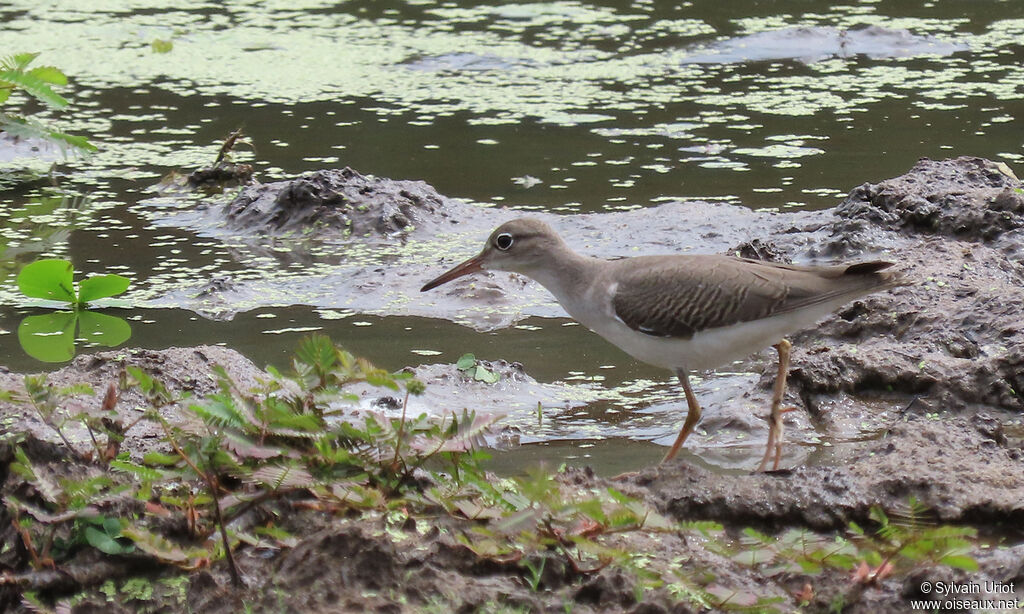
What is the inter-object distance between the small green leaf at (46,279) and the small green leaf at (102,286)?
8cm

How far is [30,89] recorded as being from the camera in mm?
7965

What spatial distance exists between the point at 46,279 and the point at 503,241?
2.63 meters

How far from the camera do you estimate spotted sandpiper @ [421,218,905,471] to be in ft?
14.5

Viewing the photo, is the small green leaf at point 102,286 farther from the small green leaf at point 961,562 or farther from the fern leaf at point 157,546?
the small green leaf at point 961,562

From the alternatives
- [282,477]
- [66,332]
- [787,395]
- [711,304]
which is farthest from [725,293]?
[66,332]

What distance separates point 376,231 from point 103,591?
14.3 ft

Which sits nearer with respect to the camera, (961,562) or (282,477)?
(961,562)

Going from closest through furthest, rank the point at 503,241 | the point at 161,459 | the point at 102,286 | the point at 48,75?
the point at 161,459, the point at 503,241, the point at 102,286, the point at 48,75

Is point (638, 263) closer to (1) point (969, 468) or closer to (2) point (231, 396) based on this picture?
(1) point (969, 468)

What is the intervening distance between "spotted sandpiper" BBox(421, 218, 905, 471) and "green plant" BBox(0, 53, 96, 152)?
4.74m

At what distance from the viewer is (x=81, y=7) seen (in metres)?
13.0

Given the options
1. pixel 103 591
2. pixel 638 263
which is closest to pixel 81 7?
pixel 638 263
